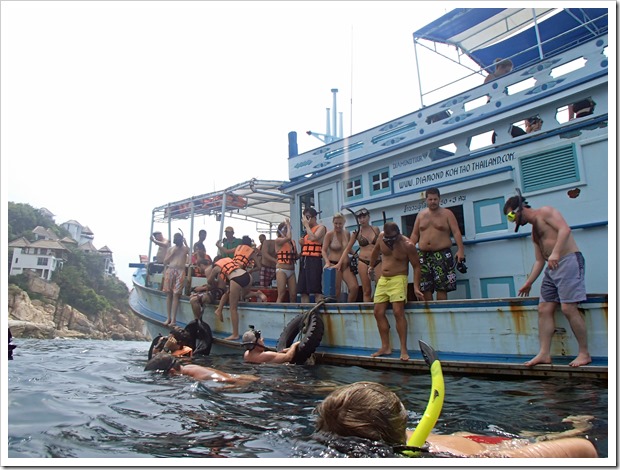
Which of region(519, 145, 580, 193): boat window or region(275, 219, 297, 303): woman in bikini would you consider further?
region(275, 219, 297, 303): woman in bikini

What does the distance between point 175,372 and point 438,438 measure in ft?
13.4

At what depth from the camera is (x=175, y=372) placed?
552 cm

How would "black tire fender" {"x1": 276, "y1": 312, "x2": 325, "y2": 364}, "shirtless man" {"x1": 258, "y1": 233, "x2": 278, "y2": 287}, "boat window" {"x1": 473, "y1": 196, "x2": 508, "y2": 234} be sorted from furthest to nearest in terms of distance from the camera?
"shirtless man" {"x1": 258, "y1": 233, "x2": 278, "y2": 287} < "black tire fender" {"x1": 276, "y1": 312, "x2": 325, "y2": 364} < "boat window" {"x1": 473, "y1": 196, "x2": 508, "y2": 234}

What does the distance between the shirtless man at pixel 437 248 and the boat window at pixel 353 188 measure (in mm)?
2298

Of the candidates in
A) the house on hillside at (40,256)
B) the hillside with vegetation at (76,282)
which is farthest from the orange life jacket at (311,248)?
the hillside with vegetation at (76,282)

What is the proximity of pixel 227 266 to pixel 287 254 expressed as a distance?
133 cm

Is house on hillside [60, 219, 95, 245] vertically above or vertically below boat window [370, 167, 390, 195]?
above

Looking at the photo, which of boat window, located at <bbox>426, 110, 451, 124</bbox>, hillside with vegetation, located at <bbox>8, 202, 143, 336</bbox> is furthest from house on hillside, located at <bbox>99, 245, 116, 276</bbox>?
boat window, located at <bbox>426, 110, 451, 124</bbox>

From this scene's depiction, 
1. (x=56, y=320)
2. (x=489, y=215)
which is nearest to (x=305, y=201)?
(x=489, y=215)

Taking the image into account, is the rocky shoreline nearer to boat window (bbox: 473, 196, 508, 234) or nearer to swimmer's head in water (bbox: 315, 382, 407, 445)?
boat window (bbox: 473, 196, 508, 234)

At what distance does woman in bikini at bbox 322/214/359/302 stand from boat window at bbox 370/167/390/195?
3.64 ft

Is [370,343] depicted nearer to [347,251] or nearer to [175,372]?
[347,251]

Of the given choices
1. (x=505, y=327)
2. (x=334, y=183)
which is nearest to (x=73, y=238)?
(x=334, y=183)

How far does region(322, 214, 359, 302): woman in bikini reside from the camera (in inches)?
287
